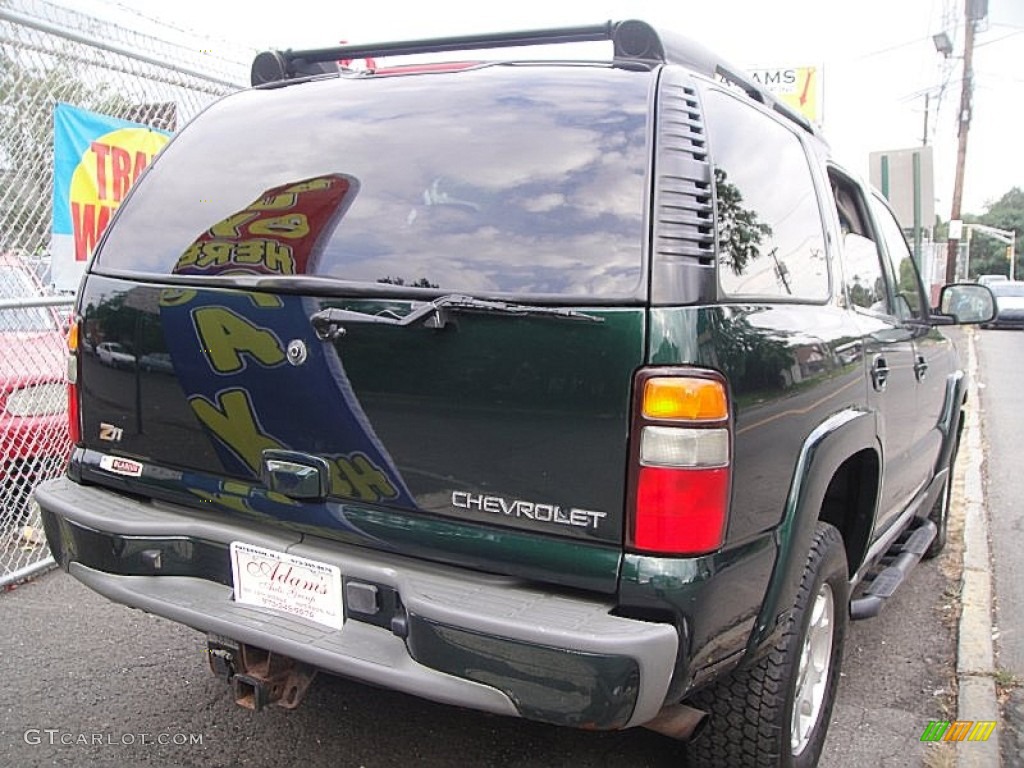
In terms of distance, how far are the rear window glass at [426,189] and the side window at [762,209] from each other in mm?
260

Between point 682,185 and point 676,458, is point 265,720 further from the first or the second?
point 682,185

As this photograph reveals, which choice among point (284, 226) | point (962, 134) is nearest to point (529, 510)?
point (284, 226)

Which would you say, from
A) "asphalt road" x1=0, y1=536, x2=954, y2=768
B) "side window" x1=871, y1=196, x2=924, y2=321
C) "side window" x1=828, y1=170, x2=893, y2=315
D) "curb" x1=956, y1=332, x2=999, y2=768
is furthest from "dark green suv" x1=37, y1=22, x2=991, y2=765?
"side window" x1=871, y1=196, x2=924, y2=321

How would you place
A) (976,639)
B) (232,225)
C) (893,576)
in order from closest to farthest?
(232,225) → (893,576) → (976,639)

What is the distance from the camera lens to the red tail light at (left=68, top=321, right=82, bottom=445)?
2771 millimetres

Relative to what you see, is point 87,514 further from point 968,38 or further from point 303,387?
point 968,38

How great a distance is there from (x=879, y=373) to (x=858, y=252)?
528 mm

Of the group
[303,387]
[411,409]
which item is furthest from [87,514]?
[411,409]

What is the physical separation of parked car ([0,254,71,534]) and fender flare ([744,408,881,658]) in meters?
3.70

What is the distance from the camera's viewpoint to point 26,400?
14.8ft

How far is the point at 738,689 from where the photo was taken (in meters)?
2.41

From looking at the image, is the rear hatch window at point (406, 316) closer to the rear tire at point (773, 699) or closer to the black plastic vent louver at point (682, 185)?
the black plastic vent louver at point (682, 185)

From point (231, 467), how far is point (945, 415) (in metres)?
3.56

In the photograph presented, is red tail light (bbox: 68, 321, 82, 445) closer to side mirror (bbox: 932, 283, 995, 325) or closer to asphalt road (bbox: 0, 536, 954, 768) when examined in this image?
asphalt road (bbox: 0, 536, 954, 768)
